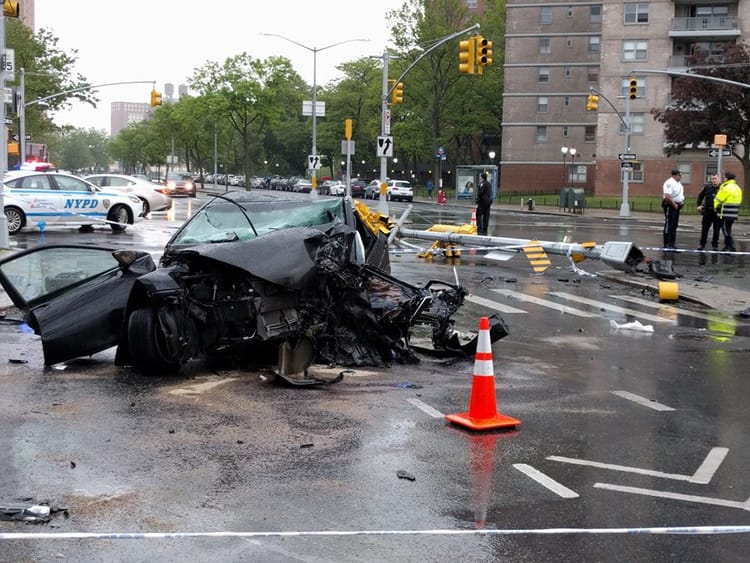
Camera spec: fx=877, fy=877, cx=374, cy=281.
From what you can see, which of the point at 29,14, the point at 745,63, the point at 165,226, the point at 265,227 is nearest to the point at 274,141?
the point at 29,14

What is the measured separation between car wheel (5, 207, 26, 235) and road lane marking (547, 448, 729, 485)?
21.1 meters

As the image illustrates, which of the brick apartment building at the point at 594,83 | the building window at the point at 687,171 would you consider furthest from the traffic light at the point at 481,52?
the building window at the point at 687,171

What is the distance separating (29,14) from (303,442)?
151 m

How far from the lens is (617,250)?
1689 cm

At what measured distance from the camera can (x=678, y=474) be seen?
5.78 meters

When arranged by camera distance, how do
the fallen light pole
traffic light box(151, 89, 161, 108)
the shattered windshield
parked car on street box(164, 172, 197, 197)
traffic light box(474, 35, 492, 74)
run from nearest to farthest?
the shattered windshield → the fallen light pole → traffic light box(474, 35, 492, 74) → traffic light box(151, 89, 161, 108) → parked car on street box(164, 172, 197, 197)

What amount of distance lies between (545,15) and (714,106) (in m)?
30.4

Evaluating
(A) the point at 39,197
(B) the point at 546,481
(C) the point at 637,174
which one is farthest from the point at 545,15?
(B) the point at 546,481

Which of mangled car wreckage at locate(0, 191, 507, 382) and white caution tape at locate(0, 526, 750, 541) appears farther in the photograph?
mangled car wreckage at locate(0, 191, 507, 382)

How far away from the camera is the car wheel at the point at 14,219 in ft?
78.1

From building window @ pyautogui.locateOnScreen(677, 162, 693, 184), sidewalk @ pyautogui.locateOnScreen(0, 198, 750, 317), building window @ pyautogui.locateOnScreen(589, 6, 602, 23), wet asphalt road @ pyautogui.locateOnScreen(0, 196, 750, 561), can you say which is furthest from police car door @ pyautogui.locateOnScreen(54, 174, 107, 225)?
building window @ pyautogui.locateOnScreen(589, 6, 602, 23)

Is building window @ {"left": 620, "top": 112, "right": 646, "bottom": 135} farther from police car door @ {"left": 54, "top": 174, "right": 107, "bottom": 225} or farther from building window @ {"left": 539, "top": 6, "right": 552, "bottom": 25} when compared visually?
police car door @ {"left": 54, "top": 174, "right": 107, "bottom": 225}

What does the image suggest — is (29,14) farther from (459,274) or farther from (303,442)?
(303,442)

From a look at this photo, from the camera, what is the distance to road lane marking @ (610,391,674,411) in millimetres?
7594
